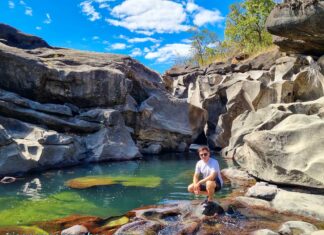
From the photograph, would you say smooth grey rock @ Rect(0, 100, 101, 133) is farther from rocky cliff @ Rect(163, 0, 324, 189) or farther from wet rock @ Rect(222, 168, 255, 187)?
wet rock @ Rect(222, 168, 255, 187)

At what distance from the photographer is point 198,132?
33594 millimetres

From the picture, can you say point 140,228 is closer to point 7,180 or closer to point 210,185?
point 210,185

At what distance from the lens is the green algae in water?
1127cm

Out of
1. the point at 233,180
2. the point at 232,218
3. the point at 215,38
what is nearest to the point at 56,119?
the point at 233,180

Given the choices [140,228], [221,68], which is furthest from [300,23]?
[140,228]

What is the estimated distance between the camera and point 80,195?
583 inches

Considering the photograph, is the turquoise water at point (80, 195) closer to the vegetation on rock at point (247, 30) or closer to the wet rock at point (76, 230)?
the wet rock at point (76, 230)

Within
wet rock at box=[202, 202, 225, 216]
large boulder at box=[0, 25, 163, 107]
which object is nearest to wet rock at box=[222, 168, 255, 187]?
wet rock at box=[202, 202, 225, 216]

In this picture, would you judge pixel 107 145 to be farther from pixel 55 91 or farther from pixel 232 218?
pixel 232 218

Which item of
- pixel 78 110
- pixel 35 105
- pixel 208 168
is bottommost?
pixel 208 168

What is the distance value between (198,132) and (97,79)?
10.7 metres

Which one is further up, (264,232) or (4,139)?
(4,139)

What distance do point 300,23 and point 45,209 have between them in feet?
61.0

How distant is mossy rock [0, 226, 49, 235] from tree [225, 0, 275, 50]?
130 feet
